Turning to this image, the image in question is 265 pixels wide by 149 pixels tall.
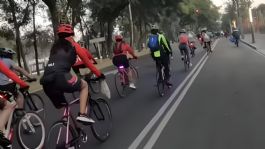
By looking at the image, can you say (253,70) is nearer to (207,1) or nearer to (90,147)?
(90,147)

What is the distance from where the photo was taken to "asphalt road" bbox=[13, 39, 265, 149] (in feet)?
27.0

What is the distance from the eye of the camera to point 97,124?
8.73m

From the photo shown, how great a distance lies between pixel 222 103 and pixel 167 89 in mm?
3629

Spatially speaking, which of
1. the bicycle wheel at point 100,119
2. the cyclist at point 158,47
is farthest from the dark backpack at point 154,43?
the bicycle wheel at point 100,119

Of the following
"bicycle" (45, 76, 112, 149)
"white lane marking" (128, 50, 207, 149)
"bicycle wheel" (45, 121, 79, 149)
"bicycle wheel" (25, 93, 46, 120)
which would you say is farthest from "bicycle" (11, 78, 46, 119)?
"bicycle wheel" (45, 121, 79, 149)

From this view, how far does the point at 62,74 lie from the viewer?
7.41 m

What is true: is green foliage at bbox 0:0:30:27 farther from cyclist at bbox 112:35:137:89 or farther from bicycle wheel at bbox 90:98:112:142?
bicycle wheel at bbox 90:98:112:142

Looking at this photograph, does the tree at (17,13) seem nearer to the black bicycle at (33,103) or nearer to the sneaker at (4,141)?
the black bicycle at (33,103)

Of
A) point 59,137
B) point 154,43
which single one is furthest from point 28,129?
point 154,43

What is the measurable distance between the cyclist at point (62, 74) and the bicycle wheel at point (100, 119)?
0.81 metres

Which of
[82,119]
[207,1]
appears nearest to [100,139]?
[82,119]

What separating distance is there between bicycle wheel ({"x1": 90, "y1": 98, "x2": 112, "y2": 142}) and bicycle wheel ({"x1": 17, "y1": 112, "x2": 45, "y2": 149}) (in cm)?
86

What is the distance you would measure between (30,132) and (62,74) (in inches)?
48.4

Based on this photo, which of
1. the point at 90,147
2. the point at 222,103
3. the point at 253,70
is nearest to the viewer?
the point at 90,147
